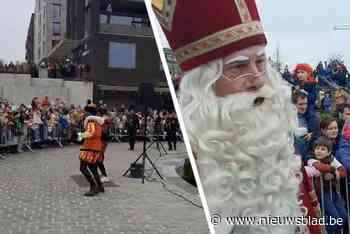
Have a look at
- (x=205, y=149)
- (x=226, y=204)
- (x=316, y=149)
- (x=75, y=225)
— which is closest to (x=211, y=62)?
(x=205, y=149)

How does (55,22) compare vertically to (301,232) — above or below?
above

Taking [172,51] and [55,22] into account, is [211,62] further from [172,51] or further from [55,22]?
[55,22]

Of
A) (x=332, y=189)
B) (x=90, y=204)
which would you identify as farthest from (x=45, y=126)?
(x=332, y=189)

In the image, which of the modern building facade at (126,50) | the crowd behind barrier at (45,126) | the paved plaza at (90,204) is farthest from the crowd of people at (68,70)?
the paved plaza at (90,204)

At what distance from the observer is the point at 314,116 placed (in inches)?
57.7

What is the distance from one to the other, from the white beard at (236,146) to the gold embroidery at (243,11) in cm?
12

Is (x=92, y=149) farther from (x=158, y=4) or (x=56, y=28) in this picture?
(x=56, y=28)

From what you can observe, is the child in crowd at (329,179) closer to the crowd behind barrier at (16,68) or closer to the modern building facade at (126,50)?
the modern building facade at (126,50)

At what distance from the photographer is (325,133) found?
151cm

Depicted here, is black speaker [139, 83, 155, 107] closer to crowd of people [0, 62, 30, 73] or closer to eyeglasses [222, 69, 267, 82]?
eyeglasses [222, 69, 267, 82]

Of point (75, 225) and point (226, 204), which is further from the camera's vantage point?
point (75, 225)

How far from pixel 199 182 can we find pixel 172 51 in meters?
0.31

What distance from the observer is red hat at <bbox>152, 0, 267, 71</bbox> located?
47.6 inches

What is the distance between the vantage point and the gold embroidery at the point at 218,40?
1226 mm
